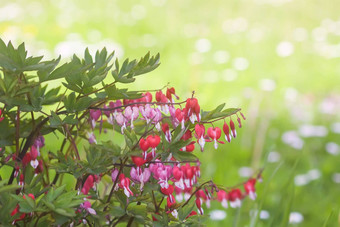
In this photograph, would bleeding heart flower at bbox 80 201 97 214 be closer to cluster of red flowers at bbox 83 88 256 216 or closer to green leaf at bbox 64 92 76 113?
cluster of red flowers at bbox 83 88 256 216

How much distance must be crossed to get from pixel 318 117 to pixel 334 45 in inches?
109

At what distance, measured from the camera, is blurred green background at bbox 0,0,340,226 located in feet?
12.5

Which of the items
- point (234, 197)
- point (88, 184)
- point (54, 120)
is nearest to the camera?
point (54, 120)

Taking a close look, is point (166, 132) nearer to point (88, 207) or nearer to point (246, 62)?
point (88, 207)

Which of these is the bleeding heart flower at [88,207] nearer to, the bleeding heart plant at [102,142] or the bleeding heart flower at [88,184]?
the bleeding heart plant at [102,142]

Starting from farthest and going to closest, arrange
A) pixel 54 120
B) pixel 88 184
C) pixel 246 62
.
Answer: pixel 246 62, pixel 88 184, pixel 54 120

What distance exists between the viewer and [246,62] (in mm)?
6590

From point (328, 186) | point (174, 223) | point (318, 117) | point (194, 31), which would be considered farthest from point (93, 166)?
point (194, 31)

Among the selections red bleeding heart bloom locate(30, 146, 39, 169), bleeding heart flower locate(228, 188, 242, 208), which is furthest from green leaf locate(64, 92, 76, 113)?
bleeding heart flower locate(228, 188, 242, 208)

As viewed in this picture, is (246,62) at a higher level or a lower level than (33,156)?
higher

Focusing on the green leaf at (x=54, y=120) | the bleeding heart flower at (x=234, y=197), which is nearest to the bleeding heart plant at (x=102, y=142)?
the green leaf at (x=54, y=120)

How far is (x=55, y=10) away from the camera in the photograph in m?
8.23

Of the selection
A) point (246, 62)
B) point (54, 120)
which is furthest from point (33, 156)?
point (246, 62)

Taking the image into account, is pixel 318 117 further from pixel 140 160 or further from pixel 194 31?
pixel 140 160
